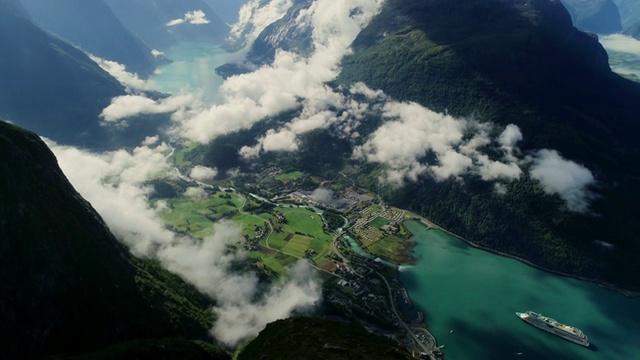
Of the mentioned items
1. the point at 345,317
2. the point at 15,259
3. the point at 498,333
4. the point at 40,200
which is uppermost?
the point at 40,200

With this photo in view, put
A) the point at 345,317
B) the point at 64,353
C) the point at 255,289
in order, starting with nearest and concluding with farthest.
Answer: the point at 64,353
the point at 345,317
the point at 255,289

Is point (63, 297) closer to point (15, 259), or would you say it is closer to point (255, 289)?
point (15, 259)

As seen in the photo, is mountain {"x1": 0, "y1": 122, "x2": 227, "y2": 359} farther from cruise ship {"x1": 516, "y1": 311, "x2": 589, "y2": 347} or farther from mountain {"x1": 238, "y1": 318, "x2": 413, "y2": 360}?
cruise ship {"x1": 516, "y1": 311, "x2": 589, "y2": 347}

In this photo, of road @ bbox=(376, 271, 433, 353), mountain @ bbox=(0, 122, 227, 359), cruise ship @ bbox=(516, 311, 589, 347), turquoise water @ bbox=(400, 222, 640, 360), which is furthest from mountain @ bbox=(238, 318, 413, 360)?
cruise ship @ bbox=(516, 311, 589, 347)

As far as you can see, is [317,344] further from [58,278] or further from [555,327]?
[555,327]

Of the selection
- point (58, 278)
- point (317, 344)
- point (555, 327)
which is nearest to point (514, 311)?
point (555, 327)

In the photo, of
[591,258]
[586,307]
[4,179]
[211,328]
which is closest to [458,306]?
[586,307]

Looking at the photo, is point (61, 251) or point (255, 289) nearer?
point (61, 251)
